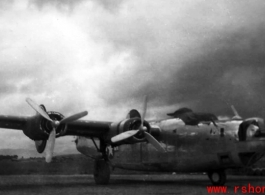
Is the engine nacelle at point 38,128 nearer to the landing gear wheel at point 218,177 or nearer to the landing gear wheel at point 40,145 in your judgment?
the landing gear wheel at point 40,145

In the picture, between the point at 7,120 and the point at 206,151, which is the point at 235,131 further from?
the point at 7,120

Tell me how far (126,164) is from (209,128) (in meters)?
5.54

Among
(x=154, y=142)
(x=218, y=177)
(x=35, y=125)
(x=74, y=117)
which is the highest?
(x=74, y=117)

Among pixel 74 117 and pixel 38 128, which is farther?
pixel 74 117

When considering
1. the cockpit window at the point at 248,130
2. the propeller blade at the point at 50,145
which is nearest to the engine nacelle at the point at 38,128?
the propeller blade at the point at 50,145

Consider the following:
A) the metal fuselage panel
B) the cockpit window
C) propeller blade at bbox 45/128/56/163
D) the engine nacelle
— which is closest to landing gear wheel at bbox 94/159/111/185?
the metal fuselage panel

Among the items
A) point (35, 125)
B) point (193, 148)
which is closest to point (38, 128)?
point (35, 125)

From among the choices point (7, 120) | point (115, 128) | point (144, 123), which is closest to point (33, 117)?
point (7, 120)

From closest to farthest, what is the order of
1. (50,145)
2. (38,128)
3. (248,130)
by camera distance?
(248,130) → (50,145) → (38,128)

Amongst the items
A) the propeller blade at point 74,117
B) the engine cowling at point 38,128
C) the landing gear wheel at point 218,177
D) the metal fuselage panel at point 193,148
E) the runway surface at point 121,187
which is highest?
the propeller blade at point 74,117

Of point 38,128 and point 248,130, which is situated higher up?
point 38,128

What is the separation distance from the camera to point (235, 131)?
14547mm

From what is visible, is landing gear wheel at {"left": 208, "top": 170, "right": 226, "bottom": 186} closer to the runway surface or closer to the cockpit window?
the runway surface

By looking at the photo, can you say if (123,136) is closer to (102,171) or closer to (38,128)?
(102,171)
